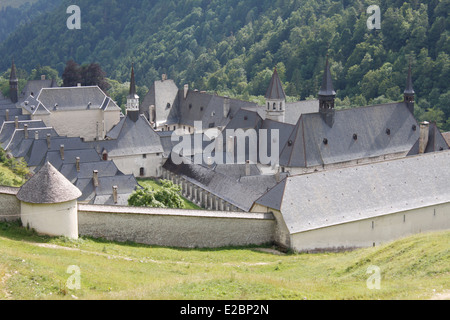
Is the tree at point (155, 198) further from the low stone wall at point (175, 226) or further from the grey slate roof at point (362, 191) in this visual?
the grey slate roof at point (362, 191)

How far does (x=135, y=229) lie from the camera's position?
40.4 metres

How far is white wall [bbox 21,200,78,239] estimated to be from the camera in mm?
36469

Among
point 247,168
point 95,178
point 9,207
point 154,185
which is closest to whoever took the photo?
point 9,207

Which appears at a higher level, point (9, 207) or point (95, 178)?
point (95, 178)

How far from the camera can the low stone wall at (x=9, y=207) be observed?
125 feet

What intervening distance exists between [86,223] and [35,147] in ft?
98.8

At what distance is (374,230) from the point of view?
4694 centimetres

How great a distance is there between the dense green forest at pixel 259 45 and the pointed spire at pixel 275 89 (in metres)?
27.0

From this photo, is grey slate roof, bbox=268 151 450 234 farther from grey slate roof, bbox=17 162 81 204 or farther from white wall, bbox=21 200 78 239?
grey slate roof, bbox=17 162 81 204

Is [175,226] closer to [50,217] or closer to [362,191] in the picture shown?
[50,217]

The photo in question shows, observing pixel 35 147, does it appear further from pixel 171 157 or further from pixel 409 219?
pixel 409 219

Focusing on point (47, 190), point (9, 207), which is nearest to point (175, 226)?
point (47, 190)

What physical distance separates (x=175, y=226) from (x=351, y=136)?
28094mm
